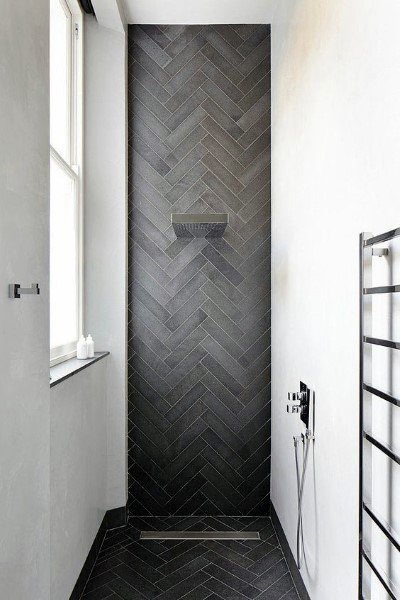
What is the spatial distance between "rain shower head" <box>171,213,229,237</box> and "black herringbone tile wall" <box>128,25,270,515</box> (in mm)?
183

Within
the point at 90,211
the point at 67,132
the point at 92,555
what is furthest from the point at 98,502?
the point at 67,132

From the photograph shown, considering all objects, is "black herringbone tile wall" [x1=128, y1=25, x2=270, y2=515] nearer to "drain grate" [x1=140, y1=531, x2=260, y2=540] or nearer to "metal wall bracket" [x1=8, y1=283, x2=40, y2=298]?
"drain grate" [x1=140, y1=531, x2=260, y2=540]

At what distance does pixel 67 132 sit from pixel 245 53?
138cm

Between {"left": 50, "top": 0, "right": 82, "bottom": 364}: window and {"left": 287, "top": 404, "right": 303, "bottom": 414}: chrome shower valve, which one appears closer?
{"left": 287, "top": 404, "right": 303, "bottom": 414}: chrome shower valve

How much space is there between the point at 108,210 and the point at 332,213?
187 centimetres

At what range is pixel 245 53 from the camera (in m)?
3.72

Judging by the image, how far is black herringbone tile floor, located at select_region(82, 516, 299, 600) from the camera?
108 inches

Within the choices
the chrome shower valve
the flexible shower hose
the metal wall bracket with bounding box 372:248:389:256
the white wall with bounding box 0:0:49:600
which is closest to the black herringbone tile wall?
the flexible shower hose

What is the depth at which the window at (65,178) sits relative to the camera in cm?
290

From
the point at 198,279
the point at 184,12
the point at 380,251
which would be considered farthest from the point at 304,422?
the point at 184,12

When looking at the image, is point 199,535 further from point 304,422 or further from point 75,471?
point 304,422

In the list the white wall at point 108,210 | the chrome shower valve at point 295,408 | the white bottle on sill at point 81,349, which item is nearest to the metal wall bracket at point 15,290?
the chrome shower valve at point 295,408

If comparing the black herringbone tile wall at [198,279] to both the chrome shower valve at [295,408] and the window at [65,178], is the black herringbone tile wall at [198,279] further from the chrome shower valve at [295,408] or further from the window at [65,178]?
the chrome shower valve at [295,408]

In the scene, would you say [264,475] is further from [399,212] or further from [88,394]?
[399,212]
